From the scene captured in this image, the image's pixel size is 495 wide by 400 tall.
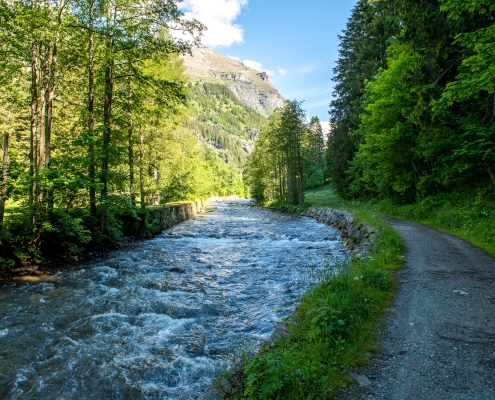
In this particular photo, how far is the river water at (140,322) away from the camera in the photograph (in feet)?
13.9

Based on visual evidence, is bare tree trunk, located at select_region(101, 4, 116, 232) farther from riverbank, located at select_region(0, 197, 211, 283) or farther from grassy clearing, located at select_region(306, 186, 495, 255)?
grassy clearing, located at select_region(306, 186, 495, 255)

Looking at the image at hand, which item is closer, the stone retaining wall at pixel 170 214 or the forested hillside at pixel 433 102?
the forested hillside at pixel 433 102

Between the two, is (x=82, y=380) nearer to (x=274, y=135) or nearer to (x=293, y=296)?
(x=293, y=296)

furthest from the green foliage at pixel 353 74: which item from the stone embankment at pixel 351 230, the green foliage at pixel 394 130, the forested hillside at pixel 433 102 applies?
the stone embankment at pixel 351 230

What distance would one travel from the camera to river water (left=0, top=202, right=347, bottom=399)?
167 inches

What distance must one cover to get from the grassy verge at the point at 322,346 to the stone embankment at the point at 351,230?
3831mm

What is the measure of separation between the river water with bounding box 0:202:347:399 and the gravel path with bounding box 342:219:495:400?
1965 millimetres

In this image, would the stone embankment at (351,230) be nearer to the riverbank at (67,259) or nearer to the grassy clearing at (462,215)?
the grassy clearing at (462,215)

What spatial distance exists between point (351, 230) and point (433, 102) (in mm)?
7842

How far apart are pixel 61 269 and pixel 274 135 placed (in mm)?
28891

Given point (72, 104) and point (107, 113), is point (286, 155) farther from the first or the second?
point (72, 104)

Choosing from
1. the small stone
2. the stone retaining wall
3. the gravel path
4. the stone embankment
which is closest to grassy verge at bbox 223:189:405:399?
the small stone

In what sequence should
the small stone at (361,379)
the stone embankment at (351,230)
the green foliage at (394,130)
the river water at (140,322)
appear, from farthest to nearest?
1. the green foliage at (394,130)
2. the stone embankment at (351,230)
3. the river water at (140,322)
4. the small stone at (361,379)

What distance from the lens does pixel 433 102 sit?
8672mm
